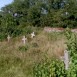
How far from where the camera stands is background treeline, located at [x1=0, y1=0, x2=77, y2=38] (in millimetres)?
43750

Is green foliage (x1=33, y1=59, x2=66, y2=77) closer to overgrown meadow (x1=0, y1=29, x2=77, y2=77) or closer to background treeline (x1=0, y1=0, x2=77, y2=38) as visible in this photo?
overgrown meadow (x1=0, y1=29, x2=77, y2=77)


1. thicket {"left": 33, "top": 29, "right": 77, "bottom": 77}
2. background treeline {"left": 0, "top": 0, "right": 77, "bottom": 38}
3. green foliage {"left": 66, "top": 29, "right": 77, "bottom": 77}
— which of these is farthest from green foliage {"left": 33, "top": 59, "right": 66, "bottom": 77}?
background treeline {"left": 0, "top": 0, "right": 77, "bottom": 38}

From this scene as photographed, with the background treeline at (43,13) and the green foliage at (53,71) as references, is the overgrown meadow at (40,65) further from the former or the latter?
the background treeline at (43,13)

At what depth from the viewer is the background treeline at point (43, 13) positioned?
4375 cm

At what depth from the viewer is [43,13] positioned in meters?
46.6

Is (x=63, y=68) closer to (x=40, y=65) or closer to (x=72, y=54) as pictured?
(x=72, y=54)

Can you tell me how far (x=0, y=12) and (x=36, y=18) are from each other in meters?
6.45

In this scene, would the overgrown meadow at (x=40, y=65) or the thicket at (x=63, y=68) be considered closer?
the thicket at (x=63, y=68)

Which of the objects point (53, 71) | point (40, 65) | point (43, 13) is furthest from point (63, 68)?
point (43, 13)

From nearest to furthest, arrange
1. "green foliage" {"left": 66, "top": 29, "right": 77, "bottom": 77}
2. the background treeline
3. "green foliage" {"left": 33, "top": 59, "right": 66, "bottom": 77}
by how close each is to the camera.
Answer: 1. "green foliage" {"left": 66, "top": 29, "right": 77, "bottom": 77}
2. "green foliage" {"left": 33, "top": 59, "right": 66, "bottom": 77}
3. the background treeline

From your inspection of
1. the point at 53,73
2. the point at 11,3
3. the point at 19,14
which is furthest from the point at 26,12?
the point at 53,73

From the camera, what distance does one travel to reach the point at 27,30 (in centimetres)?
2933

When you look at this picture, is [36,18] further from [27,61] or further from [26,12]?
[27,61]

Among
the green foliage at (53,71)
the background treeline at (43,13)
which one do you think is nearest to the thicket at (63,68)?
the green foliage at (53,71)
